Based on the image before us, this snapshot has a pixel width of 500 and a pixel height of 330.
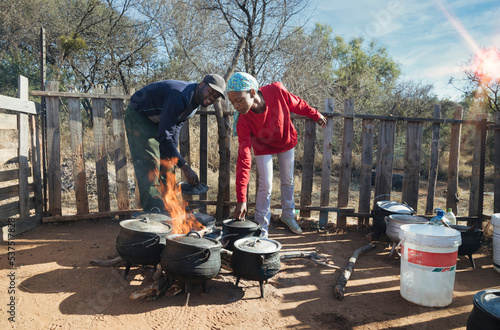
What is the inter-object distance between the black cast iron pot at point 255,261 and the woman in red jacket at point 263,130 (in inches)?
21.7

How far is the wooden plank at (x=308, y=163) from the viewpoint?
16.8ft

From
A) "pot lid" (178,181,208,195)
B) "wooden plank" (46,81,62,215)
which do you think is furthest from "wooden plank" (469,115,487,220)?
"wooden plank" (46,81,62,215)

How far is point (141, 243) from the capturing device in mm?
2898

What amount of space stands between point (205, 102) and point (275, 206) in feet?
7.45

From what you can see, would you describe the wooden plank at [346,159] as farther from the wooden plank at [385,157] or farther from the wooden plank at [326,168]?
the wooden plank at [385,157]

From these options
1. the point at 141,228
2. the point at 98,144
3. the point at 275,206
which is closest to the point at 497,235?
the point at 275,206

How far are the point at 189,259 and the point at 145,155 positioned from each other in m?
1.94

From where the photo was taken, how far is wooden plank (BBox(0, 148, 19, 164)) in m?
4.19

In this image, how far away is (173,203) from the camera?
12.4 feet

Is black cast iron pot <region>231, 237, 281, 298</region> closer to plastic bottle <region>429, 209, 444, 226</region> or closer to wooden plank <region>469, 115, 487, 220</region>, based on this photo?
plastic bottle <region>429, 209, 444, 226</region>

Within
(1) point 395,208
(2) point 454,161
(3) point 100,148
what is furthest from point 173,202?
(2) point 454,161

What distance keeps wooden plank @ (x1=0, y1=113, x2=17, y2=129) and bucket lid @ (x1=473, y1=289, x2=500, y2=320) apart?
17.3ft

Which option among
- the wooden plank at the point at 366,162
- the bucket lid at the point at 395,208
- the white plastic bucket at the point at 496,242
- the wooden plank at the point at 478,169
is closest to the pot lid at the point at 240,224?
the bucket lid at the point at 395,208

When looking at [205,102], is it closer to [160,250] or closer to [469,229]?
[160,250]
